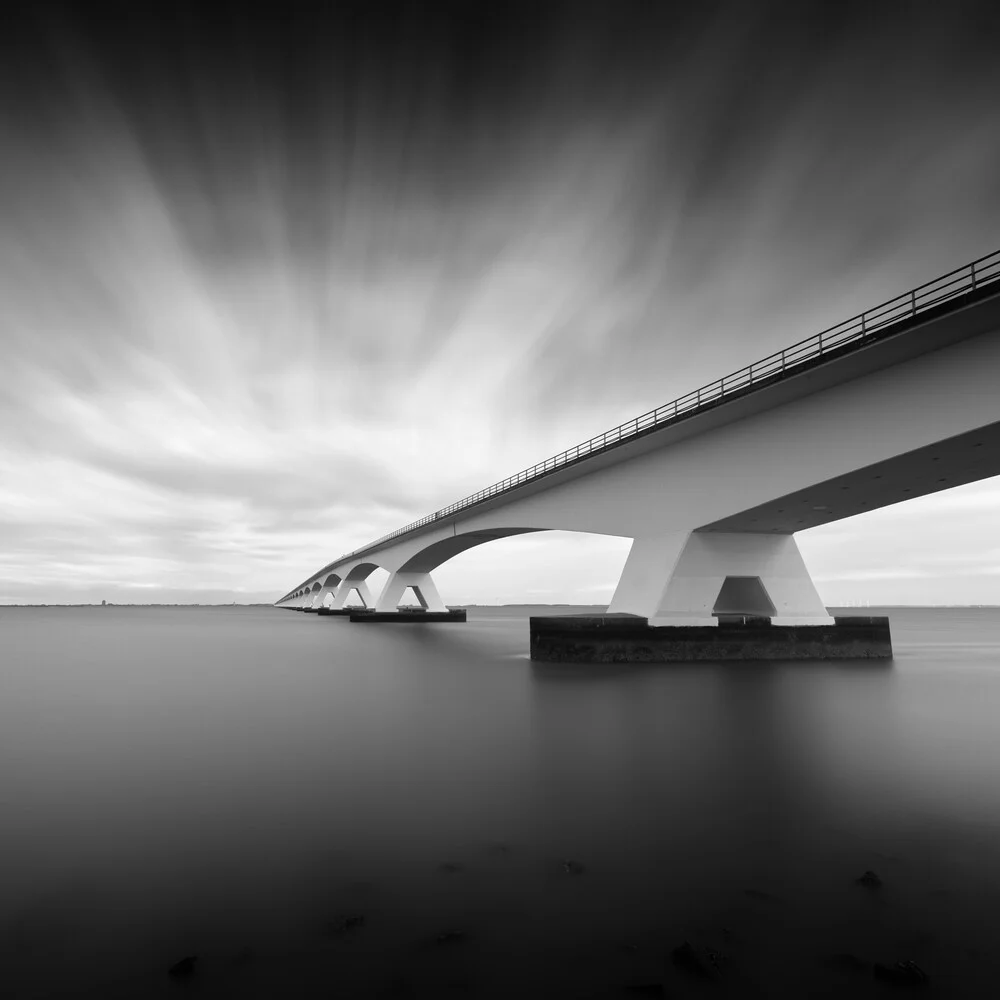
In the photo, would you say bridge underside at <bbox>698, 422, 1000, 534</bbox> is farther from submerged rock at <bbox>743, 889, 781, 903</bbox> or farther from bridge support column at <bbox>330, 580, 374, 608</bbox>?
bridge support column at <bbox>330, 580, 374, 608</bbox>

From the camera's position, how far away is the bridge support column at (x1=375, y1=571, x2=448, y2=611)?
60562 millimetres

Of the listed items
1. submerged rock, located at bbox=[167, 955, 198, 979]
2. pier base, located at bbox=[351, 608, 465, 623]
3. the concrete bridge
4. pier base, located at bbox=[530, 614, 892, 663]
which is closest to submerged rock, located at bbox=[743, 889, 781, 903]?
submerged rock, located at bbox=[167, 955, 198, 979]

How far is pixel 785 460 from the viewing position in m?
18.5

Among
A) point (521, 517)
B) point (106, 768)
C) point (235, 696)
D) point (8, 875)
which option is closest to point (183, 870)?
point (8, 875)

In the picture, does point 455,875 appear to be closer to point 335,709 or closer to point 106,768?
point 106,768

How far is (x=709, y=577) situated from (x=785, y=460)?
18.5 ft

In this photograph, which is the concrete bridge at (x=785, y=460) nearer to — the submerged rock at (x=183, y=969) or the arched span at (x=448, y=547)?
the arched span at (x=448, y=547)

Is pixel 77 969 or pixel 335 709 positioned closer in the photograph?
pixel 77 969

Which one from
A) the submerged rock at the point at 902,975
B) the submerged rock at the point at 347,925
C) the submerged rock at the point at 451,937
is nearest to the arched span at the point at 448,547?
the submerged rock at the point at 347,925

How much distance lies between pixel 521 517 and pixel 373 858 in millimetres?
28454

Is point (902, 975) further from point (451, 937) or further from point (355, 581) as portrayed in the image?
point (355, 581)

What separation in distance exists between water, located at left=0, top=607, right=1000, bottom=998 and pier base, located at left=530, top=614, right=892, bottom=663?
7.31 meters

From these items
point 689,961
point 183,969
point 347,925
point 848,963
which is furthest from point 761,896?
point 183,969

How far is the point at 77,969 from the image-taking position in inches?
152
